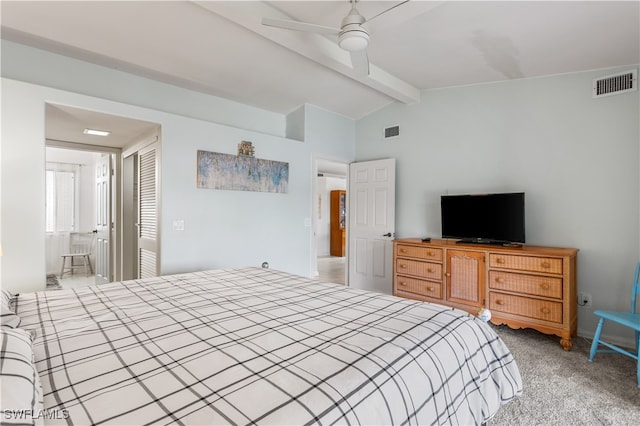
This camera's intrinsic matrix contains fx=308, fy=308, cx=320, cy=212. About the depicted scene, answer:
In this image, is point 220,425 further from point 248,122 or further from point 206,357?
point 248,122

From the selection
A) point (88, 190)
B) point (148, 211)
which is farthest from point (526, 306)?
point (88, 190)

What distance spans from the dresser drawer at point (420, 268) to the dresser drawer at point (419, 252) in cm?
7

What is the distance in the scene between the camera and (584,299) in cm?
310

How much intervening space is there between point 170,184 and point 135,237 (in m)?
1.63

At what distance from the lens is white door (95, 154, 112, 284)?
4.52 meters

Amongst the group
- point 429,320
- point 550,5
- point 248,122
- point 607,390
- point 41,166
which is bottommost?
point 607,390

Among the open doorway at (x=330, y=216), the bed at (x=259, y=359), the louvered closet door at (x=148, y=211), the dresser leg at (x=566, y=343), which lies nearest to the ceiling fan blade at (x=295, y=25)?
the bed at (x=259, y=359)

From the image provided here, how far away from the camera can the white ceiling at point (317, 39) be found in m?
2.38

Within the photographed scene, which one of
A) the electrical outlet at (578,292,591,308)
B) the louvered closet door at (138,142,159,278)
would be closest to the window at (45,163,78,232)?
the louvered closet door at (138,142,159,278)

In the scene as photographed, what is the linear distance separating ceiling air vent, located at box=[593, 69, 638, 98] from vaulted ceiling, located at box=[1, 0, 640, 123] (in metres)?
0.12

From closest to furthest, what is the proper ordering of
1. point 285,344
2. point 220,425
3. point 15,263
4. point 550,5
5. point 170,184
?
point 220,425
point 285,344
point 550,5
point 15,263
point 170,184

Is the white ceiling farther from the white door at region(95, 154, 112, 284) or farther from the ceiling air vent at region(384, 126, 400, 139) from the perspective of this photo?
the white door at region(95, 154, 112, 284)

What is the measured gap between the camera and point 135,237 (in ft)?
14.3

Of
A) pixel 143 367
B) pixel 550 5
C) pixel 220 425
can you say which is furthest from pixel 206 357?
pixel 550 5
